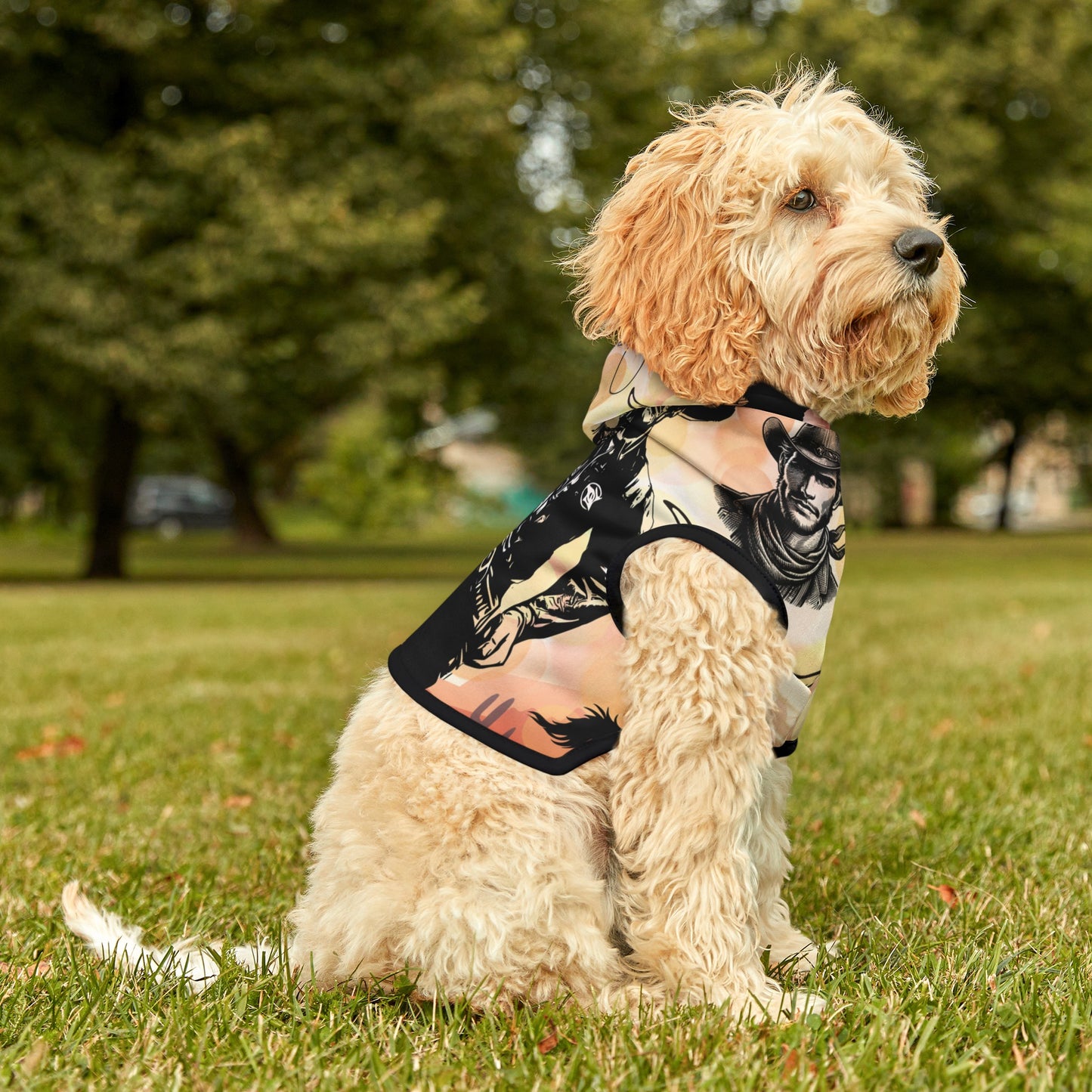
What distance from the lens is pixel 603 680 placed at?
111 inches

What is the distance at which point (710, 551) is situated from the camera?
272cm

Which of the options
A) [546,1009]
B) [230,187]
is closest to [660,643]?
[546,1009]

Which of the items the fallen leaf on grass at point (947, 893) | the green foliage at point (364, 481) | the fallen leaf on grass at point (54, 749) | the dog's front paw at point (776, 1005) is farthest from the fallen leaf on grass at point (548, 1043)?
the green foliage at point (364, 481)

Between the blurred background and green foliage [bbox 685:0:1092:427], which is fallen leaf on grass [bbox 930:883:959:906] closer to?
the blurred background

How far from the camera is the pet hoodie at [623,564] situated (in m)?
2.76

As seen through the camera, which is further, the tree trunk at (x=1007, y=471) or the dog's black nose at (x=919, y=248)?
the tree trunk at (x=1007, y=471)

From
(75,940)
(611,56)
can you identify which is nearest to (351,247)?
(611,56)

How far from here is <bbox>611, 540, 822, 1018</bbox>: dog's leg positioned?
8.93 ft

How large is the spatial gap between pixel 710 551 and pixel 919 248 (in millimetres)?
916

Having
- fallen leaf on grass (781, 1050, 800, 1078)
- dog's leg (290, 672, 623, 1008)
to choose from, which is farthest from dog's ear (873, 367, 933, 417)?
fallen leaf on grass (781, 1050, 800, 1078)

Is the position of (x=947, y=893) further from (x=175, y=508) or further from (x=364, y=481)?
(x=175, y=508)

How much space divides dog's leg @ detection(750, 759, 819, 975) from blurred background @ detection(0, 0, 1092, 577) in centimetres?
1396

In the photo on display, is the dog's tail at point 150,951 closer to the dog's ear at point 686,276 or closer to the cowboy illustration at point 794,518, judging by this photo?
the cowboy illustration at point 794,518

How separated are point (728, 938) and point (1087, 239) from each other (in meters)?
18.4
